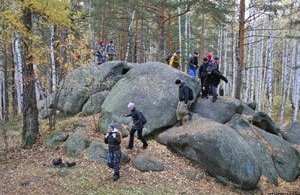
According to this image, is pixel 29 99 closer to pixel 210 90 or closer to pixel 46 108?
pixel 46 108

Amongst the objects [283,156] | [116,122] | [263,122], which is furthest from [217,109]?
[116,122]

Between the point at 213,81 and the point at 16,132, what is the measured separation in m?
9.34

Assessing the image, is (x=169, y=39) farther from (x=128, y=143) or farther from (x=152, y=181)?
(x=152, y=181)

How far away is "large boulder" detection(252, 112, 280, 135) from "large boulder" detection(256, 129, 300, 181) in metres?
0.67

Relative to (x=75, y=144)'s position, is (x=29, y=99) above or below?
above

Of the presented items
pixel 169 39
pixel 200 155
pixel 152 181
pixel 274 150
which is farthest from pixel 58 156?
pixel 169 39

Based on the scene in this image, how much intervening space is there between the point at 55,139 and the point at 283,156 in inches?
375

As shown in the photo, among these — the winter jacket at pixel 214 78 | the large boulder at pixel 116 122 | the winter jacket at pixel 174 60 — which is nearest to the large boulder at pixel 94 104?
the large boulder at pixel 116 122

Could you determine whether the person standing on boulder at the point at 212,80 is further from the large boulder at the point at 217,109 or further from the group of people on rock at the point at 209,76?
the large boulder at the point at 217,109

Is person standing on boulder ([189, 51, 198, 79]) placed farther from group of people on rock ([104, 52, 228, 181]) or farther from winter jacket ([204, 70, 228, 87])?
winter jacket ([204, 70, 228, 87])

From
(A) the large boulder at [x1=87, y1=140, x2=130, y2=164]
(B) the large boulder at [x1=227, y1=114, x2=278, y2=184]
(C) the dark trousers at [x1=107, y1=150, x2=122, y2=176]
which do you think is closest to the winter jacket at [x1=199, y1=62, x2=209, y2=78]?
(B) the large boulder at [x1=227, y1=114, x2=278, y2=184]

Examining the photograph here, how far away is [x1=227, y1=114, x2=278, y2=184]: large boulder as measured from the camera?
50.1 feet

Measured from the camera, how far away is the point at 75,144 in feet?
46.8

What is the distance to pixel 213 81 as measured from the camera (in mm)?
16641
